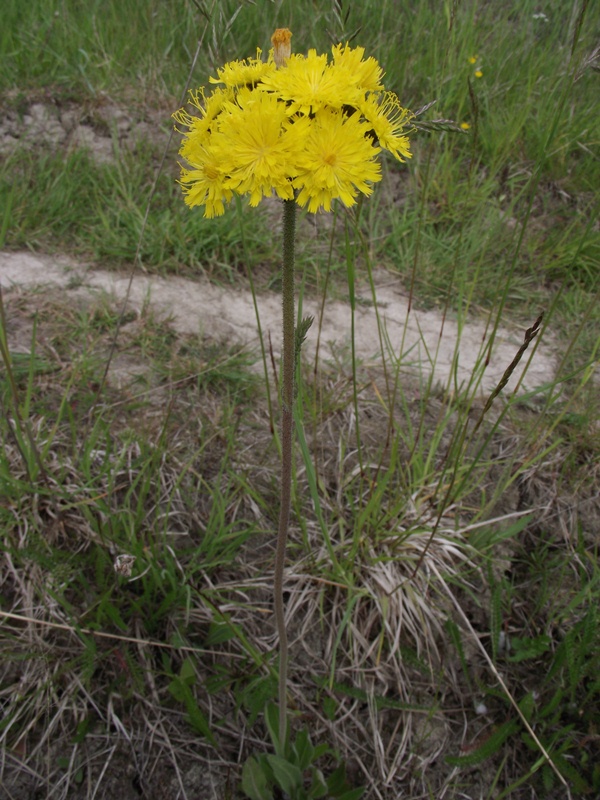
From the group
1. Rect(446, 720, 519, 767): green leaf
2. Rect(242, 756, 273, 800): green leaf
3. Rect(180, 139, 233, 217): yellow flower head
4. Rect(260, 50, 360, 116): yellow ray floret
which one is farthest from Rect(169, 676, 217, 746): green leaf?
Rect(260, 50, 360, 116): yellow ray floret

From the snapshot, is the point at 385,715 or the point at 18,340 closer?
the point at 385,715

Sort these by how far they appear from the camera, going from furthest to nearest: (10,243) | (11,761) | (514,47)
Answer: (514,47) → (10,243) → (11,761)

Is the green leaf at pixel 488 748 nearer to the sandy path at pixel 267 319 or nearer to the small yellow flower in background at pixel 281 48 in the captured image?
the sandy path at pixel 267 319

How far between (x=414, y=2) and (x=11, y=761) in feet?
15.4

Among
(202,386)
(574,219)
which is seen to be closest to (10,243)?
(202,386)

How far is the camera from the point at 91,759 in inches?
66.2

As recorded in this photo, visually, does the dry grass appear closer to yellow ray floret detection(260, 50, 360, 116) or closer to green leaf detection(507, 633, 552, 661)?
green leaf detection(507, 633, 552, 661)

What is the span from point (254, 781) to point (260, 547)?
0.68 meters

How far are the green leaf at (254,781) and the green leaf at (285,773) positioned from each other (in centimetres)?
5

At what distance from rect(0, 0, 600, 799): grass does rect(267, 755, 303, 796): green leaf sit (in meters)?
0.10

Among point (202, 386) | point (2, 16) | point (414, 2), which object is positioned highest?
point (414, 2)

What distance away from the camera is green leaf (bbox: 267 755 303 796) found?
1.55m

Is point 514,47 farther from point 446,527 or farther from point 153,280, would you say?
point 446,527

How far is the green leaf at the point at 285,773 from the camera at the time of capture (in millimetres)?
1553
